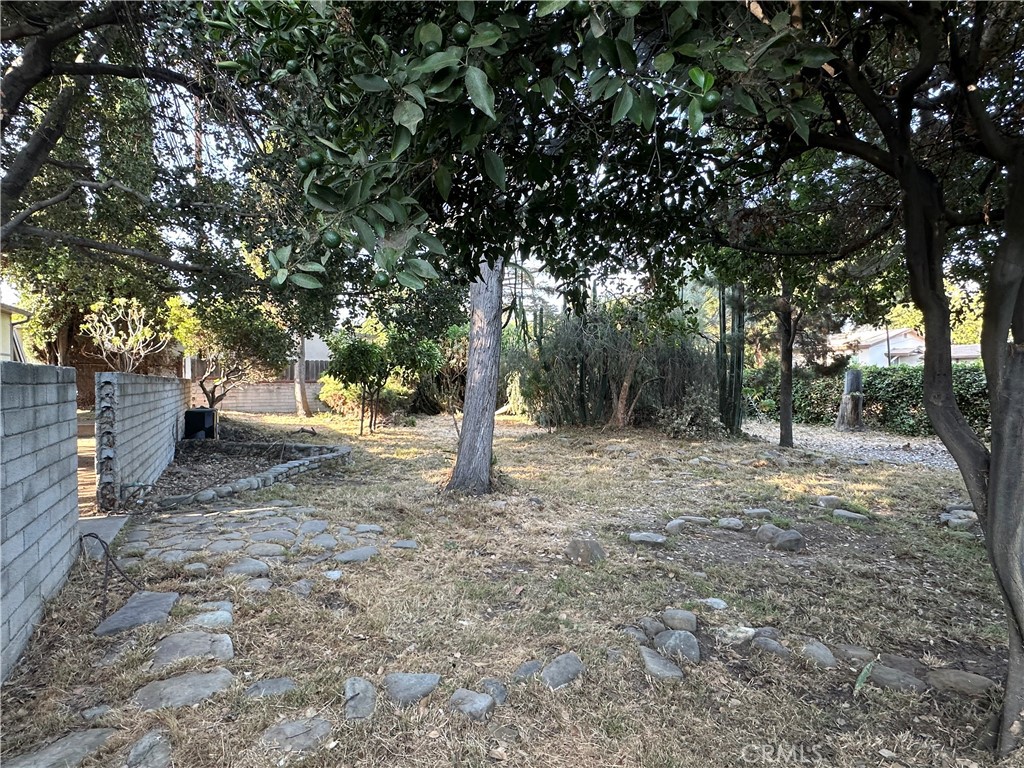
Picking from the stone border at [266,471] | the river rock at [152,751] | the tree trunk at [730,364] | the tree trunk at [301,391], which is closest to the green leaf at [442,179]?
the river rock at [152,751]

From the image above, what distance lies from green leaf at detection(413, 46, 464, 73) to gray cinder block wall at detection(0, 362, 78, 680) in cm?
208

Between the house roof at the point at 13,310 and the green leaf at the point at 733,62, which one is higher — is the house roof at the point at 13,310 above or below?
above

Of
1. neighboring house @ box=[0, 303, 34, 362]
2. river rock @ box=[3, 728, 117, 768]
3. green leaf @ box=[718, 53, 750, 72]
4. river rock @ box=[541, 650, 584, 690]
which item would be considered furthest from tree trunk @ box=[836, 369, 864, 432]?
neighboring house @ box=[0, 303, 34, 362]

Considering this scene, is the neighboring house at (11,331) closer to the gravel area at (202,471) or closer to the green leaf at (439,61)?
the gravel area at (202,471)

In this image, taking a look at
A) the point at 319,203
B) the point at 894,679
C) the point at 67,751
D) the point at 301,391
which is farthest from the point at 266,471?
the point at 301,391

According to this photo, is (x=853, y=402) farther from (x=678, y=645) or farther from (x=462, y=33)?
(x=462, y=33)

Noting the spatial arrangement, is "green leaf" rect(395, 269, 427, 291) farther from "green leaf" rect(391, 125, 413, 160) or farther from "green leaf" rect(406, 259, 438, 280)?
"green leaf" rect(391, 125, 413, 160)

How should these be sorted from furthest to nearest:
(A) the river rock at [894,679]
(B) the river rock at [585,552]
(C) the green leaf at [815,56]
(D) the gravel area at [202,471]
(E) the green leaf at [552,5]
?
(D) the gravel area at [202,471] → (B) the river rock at [585,552] → (A) the river rock at [894,679] → (C) the green leaf at [815,56] → (E) the green leaf at [552,5]

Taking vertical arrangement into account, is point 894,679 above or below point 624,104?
below

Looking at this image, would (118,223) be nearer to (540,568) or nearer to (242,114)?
(242,114)

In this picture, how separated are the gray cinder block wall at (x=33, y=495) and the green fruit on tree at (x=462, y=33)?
214 cm

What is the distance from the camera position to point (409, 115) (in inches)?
34.3

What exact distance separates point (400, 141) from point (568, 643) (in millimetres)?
2046

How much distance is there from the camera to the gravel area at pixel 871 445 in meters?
7.58
